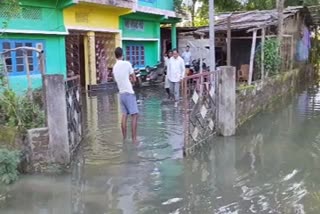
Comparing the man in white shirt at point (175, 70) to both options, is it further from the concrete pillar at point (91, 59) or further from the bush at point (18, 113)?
the concrete pillar at point (91, 59)

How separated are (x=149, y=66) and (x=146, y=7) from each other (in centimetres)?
289

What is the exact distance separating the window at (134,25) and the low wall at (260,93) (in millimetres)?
7545

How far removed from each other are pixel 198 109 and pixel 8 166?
3.40 m

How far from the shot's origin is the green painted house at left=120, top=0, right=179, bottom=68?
2088cm

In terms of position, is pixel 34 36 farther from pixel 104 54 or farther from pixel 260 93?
pixel 260 93

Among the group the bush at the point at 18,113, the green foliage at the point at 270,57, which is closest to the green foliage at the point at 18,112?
the bush at the point at 18,113

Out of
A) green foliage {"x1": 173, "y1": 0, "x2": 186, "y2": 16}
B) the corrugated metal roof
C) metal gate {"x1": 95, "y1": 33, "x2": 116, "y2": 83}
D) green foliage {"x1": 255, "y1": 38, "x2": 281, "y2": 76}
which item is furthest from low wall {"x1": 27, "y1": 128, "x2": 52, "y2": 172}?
green foliage {"x1": 173, "y1": 0, "x2": 186, "y2": 16}

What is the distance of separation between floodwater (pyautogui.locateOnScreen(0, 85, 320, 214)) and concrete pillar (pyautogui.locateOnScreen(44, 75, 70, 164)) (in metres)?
0.36

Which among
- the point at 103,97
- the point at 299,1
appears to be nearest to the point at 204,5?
the point at 299,1

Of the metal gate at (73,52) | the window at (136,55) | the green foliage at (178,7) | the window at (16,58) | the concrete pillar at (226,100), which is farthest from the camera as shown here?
the green foliage at (178,7)

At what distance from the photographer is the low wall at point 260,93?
10672 mm

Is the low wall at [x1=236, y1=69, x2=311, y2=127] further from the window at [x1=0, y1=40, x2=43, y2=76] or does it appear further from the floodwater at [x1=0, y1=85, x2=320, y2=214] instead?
the window at [x1=0, y1=40, x2=43, y2=76]

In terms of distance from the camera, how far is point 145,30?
22.4m

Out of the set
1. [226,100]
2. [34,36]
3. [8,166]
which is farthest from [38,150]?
[34,36]
